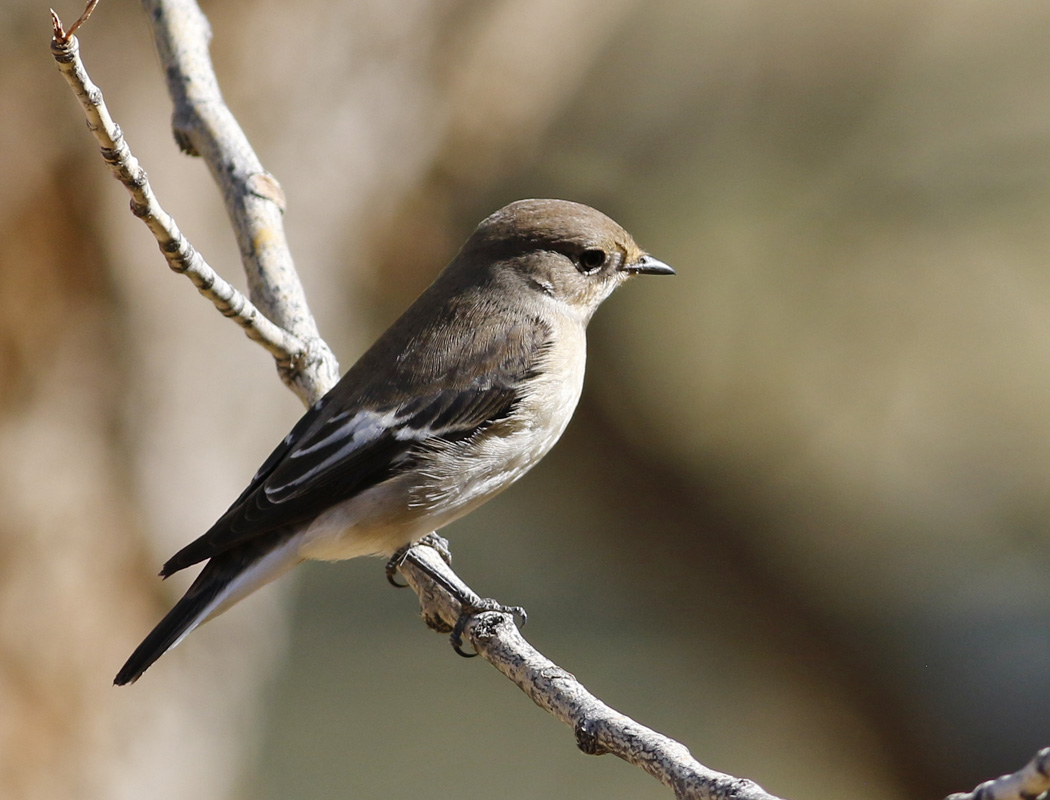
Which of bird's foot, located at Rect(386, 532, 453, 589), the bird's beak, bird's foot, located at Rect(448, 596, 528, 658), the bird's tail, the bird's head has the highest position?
the bird's beak

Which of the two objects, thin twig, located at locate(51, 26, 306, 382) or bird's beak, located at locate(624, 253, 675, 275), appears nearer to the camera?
thin twig, located at locate(51, 26, 306, 382)

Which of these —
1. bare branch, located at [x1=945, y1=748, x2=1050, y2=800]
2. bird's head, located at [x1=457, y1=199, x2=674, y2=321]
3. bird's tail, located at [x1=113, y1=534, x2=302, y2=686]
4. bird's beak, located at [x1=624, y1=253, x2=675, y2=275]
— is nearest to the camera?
bare branch, located at [x1=945, y1=748, x2=1050, y2=800]

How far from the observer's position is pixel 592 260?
2.93 m

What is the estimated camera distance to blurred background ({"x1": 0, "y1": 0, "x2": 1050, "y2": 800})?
4891 mm

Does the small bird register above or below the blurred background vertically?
below

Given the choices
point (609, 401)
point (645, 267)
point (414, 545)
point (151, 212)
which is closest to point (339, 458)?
point (414, 545)

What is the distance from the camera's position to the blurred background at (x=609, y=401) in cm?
489

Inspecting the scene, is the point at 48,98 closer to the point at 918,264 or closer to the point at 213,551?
the point at 213,551

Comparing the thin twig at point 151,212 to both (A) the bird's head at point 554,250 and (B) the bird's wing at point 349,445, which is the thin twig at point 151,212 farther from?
(A) the bird's head at point 554,250

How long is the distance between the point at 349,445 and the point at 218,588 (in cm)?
45

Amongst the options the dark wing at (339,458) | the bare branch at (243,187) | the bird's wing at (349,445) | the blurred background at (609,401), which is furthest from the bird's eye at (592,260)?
the blurred background at (609,401)

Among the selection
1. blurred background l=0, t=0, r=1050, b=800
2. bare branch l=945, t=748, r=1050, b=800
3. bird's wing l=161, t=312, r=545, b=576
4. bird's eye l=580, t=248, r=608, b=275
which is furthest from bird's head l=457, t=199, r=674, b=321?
blurred background l=0, t=0, r=1050, b=800

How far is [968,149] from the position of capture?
6062 mm

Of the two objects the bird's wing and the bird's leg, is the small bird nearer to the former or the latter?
the bird's wing
